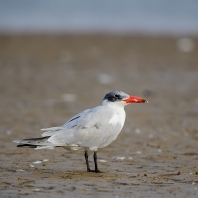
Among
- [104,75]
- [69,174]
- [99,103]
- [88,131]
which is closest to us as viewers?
[69,174]

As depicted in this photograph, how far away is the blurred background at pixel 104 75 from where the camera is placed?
8227 mm

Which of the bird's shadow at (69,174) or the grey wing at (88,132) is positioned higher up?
the grey wing at (88,132)

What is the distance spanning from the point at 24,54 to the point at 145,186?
11.6 m

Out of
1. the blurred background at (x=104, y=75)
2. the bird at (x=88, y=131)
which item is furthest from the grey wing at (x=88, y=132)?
the blurred background at (x=104, y=75)

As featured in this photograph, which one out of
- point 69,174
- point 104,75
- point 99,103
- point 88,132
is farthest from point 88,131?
point 104,75

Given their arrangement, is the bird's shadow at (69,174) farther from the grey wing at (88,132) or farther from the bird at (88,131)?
the grey wing at (88,132)

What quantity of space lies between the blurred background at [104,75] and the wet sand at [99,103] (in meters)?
0.02

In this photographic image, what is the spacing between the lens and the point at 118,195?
5.43 meters

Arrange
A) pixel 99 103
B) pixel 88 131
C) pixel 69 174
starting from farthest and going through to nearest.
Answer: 1. pixel 99 103
2. pixel 88 131
3. pixel 69 174

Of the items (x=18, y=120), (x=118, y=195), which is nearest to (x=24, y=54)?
(x=18, y=120)

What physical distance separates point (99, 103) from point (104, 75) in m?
3.18

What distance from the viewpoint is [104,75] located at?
46.8ft

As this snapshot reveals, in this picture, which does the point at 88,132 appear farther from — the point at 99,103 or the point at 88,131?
the point at 99,103

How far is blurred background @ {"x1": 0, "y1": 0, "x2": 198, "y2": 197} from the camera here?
8227 mm
